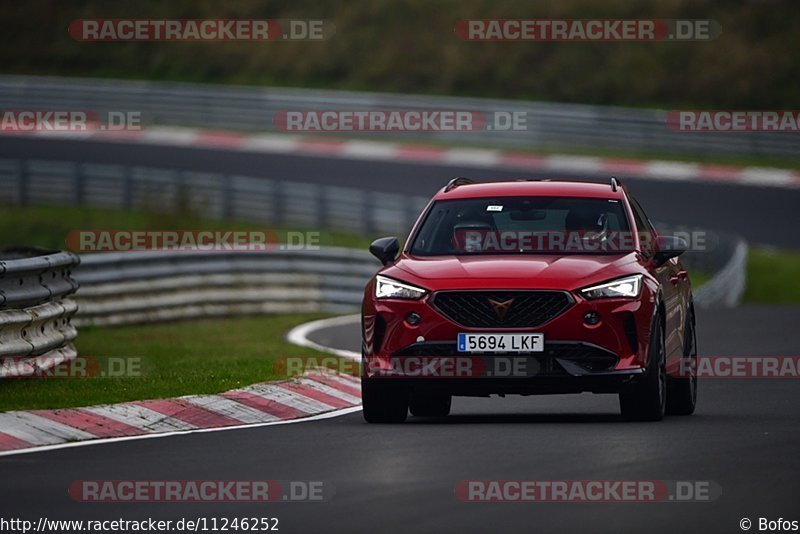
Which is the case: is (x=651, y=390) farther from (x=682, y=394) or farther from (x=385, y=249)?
(x=385, y=249)

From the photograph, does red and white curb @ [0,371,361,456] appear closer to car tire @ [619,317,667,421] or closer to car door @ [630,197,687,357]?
car tire @ [619,317,667,421]

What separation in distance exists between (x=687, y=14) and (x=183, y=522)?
154 feet

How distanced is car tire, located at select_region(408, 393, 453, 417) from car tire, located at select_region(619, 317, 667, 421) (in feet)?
5.26

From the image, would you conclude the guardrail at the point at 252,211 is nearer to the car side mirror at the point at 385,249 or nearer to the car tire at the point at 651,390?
the car side mirror at the point at 385,249

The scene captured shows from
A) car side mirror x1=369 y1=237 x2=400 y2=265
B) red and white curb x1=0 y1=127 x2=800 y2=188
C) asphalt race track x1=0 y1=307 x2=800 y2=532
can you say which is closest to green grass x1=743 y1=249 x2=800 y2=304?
red and white curb x1=0 y1=127 x2=800 y2=188

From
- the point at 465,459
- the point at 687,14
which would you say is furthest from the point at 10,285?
the point at 687,14

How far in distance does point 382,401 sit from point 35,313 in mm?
3130

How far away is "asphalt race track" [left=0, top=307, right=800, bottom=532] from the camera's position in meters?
8.45

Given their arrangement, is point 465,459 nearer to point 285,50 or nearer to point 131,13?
point 285,50

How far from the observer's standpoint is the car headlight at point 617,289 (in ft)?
40.0

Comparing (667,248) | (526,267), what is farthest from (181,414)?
(667,248)

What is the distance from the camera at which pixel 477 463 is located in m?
10.2

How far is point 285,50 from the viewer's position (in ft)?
188

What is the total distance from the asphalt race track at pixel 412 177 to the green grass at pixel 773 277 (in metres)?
1.42
